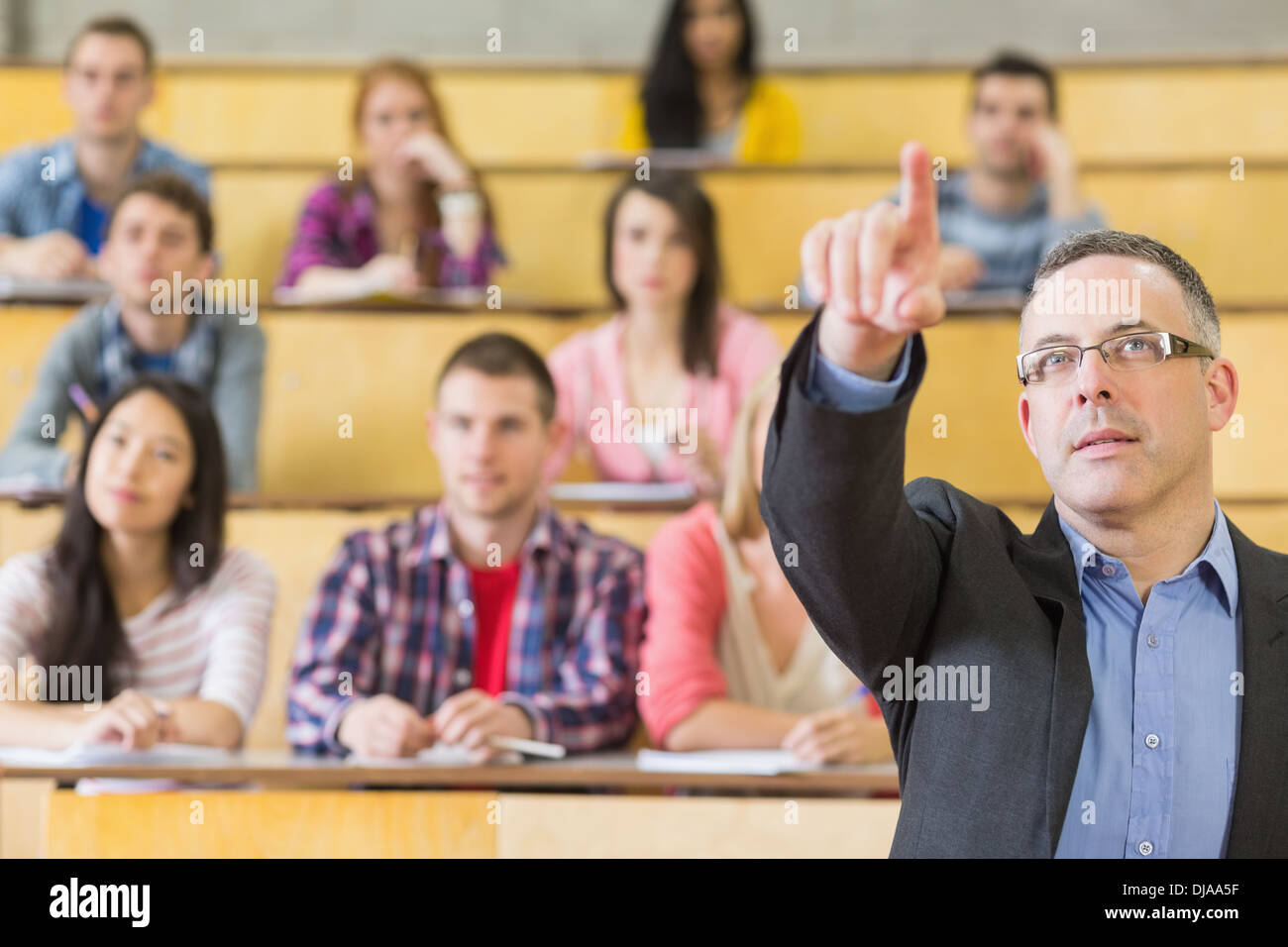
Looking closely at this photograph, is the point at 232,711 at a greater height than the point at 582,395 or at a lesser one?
lesser

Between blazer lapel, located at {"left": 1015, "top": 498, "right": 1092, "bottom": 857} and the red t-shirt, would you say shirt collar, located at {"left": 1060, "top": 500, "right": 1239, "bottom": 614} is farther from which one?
the red t-shirt

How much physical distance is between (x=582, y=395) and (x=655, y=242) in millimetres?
167

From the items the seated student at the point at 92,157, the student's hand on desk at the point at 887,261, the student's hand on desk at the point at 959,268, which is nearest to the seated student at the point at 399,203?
the seated student at the point at 92,157

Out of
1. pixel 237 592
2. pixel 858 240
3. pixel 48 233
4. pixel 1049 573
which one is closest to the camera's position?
pixel 858 240

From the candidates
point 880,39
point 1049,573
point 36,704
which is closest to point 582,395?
point 36,704

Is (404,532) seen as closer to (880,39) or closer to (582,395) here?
(582,395)

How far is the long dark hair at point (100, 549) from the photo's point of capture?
3.64ft

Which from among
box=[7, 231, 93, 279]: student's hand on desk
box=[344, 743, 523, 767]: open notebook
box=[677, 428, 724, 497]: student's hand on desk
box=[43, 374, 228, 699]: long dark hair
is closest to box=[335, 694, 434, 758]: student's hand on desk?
box=[344, 743, 523, 767]: open notebook

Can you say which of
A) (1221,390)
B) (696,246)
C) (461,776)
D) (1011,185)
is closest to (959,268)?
(1011,185)

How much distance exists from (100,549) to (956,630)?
32.6 inches

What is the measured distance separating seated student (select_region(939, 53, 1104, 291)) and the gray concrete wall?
0.65 m

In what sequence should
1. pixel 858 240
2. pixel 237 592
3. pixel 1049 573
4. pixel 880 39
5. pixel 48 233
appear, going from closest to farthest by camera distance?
pixel 858 240 → pixel 1049 573 → pixel 237 592 → pixel 48 233 → pixel 880 39

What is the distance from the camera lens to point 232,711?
3.45 ft
